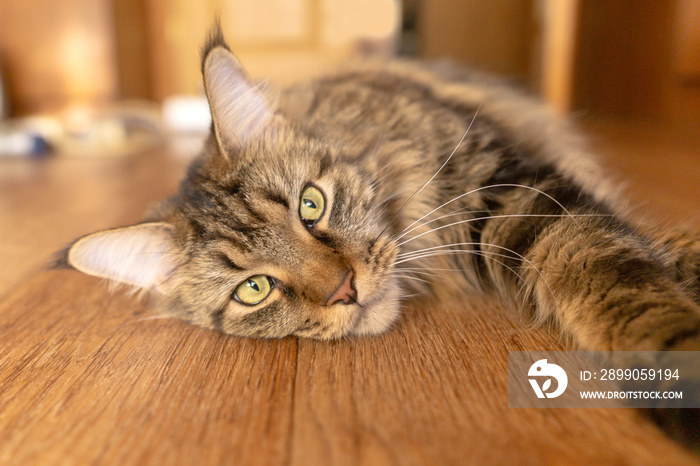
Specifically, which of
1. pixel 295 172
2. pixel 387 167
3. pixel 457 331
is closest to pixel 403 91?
pixel 387 167

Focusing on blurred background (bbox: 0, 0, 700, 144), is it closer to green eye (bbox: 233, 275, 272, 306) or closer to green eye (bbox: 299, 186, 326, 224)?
green eye (bbox: 299, 186, 326, 224)

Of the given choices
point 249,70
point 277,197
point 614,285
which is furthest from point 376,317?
point 249,70

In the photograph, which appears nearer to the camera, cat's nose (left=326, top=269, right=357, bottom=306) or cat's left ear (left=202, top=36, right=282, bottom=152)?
cat's nose (left=326, top=269, right=357, bottom=306)

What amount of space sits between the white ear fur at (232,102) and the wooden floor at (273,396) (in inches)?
19.2

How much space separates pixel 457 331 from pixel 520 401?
10.3 inches

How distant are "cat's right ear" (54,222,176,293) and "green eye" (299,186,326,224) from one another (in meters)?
0.33

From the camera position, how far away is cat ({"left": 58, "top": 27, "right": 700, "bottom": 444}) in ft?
3.04

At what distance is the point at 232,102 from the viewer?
1197 millimetres

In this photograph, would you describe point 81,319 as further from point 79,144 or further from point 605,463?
point 79,144

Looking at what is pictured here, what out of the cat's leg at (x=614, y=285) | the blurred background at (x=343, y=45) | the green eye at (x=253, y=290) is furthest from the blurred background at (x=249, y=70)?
the green eye at (x=253, y=290)

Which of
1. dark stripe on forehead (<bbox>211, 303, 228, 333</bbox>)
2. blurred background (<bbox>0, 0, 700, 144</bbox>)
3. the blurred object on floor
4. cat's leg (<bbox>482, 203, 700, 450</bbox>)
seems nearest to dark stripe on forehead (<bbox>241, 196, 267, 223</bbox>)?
dark stripe on forehead (<bbox>211, 303, 228, 333</bbox>)

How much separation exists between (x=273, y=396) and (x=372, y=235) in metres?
0.42

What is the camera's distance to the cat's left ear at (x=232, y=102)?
1.13m

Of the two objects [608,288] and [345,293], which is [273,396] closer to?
[345,293]
